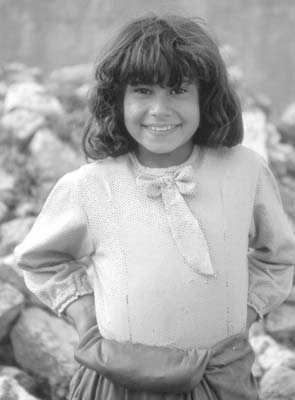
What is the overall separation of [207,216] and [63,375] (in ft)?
3.86

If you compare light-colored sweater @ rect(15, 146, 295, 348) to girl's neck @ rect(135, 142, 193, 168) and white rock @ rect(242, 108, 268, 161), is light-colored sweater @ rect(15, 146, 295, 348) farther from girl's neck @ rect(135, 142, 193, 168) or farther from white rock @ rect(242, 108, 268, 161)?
white rock @ rect(242, 108, 268, 161)

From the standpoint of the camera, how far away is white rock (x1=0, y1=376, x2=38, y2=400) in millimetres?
2271

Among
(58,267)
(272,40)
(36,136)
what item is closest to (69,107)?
(36,136)

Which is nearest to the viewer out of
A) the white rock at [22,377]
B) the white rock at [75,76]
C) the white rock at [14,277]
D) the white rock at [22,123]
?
the white rock at [22,377]

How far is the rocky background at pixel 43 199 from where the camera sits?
2643 mm

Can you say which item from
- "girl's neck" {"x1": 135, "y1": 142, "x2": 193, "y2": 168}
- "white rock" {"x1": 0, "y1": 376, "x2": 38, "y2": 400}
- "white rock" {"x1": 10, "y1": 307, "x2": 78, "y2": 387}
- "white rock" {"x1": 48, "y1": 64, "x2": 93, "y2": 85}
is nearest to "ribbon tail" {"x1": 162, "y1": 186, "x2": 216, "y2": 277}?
"girl's neck" {"x1": 135, "y1": 142, "x2": 193, "y2": 168}

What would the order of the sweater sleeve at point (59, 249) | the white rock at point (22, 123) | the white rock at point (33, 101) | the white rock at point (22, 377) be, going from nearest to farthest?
the sweater sleeve at point (59, 249)
the white rock at point (22, 377)
the white rock at point (22, 123)
the white rock at point (33, 101)

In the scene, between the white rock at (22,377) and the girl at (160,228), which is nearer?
the girl at (160,228)

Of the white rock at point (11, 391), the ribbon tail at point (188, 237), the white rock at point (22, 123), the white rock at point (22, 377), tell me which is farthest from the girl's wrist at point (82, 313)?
the white rock at point (22, 123)

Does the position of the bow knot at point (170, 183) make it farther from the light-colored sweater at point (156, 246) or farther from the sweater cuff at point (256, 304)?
the sweater cuff at point (256, 304)

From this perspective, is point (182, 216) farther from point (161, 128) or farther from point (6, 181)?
point (6, 181)

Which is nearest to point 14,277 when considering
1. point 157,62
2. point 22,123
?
point 157,62

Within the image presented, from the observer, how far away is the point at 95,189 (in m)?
1.77

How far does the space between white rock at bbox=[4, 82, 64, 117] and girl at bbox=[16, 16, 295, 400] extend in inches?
116
